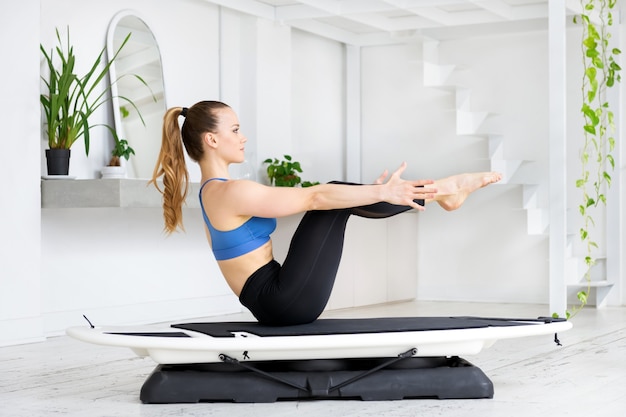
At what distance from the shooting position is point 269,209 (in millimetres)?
3467

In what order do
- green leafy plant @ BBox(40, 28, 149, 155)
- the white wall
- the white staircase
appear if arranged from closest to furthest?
the white wall, green leafy plant @ BBox(40, 28, 149, 155), the white staircase

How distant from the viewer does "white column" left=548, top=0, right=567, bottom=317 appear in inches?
227

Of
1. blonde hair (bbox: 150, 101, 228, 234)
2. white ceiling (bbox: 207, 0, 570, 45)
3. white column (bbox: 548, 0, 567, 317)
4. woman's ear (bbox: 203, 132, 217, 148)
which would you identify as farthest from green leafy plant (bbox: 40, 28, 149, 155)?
white column (bbox: 548, 0, 567, 317)

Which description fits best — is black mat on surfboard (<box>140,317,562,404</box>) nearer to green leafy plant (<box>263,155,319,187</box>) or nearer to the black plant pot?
the black plant pot

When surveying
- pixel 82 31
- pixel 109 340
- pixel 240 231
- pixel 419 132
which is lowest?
pixel 109 340

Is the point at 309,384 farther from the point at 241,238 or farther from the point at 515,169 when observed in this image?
the point at 515,169

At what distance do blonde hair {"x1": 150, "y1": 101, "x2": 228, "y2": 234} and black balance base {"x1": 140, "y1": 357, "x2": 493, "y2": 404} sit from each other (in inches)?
24.0

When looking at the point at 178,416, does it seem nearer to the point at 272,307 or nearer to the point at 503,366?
the point at 272,307

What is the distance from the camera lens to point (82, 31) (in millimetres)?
5863

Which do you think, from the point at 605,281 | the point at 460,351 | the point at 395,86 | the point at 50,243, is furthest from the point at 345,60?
the point at 460,351

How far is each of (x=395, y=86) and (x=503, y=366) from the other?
4433 mm

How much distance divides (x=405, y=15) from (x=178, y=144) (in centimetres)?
421

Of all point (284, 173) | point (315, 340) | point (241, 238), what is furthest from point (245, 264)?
point (284, 173)

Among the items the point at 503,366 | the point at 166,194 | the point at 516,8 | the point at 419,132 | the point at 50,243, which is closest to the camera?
the point at 166,194
